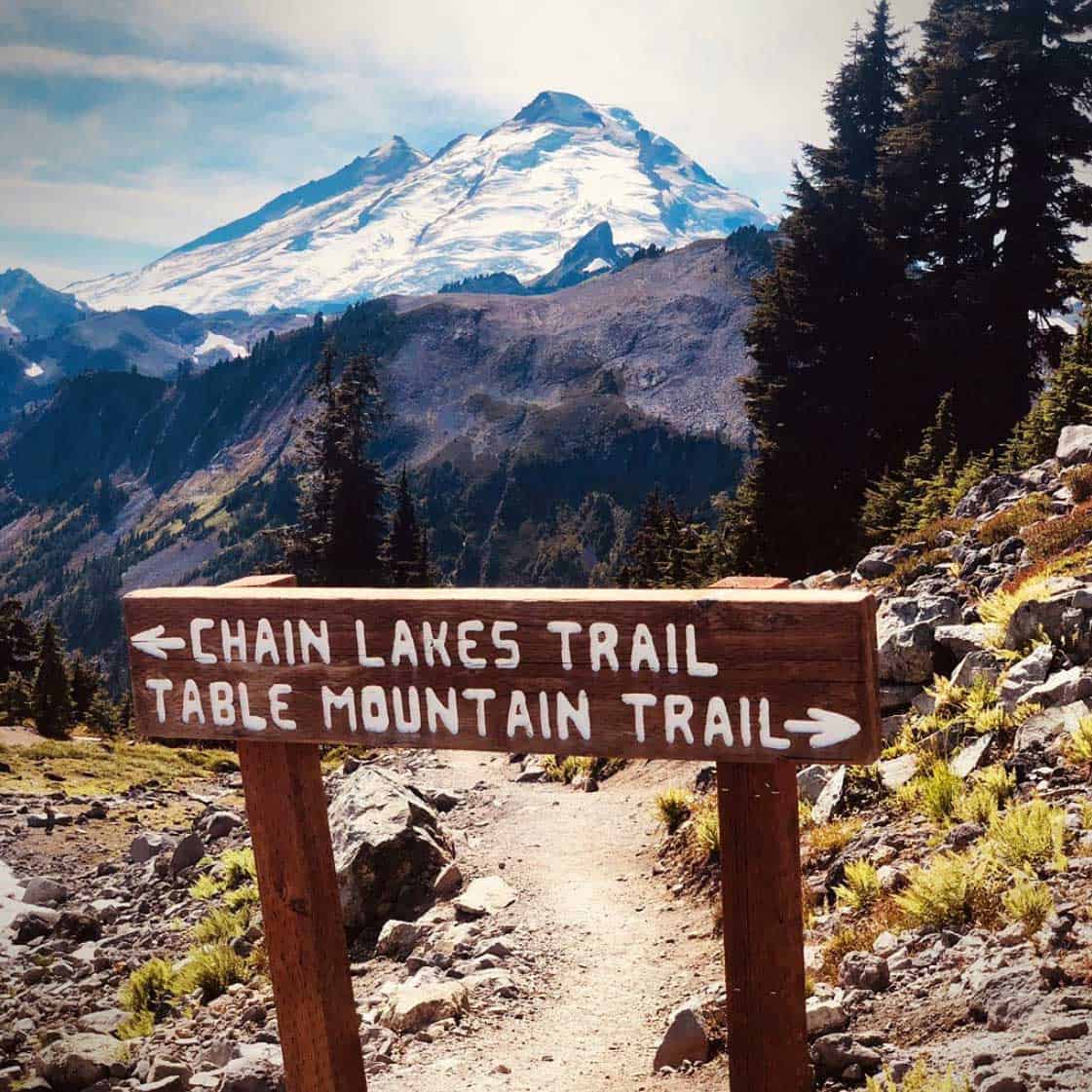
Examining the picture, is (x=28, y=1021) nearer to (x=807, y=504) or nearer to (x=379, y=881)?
(x=379, y=881)

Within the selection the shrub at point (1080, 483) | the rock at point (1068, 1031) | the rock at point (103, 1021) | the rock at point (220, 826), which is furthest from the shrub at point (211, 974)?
the shrub at point (1080, 483)

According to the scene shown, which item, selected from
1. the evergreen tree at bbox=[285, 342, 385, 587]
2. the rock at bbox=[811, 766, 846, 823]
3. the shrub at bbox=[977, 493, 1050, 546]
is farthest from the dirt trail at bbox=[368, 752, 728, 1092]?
the evergreen tree at bbox=[285, 342, 385, 587]

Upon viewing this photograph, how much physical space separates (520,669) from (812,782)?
234 inches

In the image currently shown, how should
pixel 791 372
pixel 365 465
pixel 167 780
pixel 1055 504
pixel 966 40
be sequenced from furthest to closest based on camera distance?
pixel 365 465 → pixel 791 372 → pixel 966 40 → pixel 167 780 → pixel 1055 504

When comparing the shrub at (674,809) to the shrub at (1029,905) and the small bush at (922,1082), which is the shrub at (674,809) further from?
the small bush at (922,1082)

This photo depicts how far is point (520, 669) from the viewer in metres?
3.13

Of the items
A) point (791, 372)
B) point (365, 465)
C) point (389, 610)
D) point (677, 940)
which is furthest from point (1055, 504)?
point (365, 465)

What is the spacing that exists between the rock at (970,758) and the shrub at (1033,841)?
121 cm

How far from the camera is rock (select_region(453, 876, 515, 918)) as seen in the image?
8.38m

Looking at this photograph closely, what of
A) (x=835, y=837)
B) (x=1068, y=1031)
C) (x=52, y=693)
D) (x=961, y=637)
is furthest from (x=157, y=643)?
(x=52, y=693)

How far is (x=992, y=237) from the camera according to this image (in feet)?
94.1

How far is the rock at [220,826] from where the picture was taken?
41.9 ft

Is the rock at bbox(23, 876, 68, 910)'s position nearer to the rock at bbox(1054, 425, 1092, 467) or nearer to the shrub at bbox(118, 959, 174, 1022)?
the shrub at bbox(118, 959, 174, 1022)

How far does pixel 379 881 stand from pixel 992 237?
89.5ft
